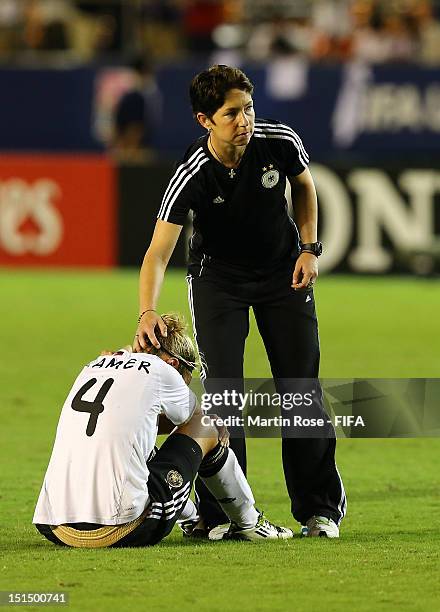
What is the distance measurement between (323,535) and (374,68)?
14706 mm

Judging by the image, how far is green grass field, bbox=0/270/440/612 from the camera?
4980mm

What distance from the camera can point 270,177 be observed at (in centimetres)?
603

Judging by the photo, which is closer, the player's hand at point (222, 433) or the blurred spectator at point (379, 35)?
the player's hand at point (222, 433)

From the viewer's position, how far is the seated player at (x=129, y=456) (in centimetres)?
554

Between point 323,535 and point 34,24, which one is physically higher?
point 34,24

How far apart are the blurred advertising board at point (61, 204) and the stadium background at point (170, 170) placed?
0.02 metres

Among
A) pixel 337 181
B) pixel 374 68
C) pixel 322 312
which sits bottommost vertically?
pixel 322 312

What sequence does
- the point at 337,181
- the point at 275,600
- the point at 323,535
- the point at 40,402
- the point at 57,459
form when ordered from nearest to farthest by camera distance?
the point at 275,600, the point at 57,459, the point at 323,535, the point at 40,402, the point at 337,181

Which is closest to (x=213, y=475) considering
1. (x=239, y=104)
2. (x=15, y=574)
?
(x=15, y=574)

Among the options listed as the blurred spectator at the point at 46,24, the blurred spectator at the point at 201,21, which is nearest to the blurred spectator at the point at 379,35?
the blurred spectator at the point at 201,21

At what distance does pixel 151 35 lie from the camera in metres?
20.3

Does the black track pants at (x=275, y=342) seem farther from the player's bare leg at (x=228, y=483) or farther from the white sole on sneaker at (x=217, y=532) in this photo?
the player's bare leg at (x=228, y=483)

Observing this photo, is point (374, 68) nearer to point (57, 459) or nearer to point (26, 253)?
point (26, 253)

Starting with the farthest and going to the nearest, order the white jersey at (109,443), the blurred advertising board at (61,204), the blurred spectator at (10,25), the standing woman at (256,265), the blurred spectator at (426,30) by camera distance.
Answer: the blurred spectator at (10,25)
the blurred spectator at (426,30)
the blurred advertising board at (61,204)
the standing woman at (256,265)
the white jersey at (109,443)
